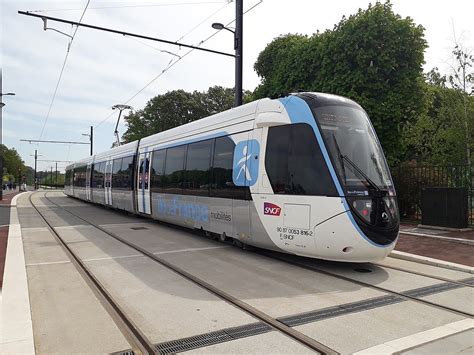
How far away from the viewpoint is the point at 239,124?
363 inches

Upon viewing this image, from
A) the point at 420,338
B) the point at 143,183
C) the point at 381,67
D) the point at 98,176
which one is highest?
the point at 381,67

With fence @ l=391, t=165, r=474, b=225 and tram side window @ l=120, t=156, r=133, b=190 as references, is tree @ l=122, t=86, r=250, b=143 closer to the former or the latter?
tram side window @ l=120, t=156, r=133, b=190

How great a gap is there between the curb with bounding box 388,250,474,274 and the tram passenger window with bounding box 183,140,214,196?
4777 mm

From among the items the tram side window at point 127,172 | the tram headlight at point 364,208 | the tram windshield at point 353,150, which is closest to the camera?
the tram headlight at point 364,208

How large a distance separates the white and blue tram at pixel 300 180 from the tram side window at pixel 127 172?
724cm

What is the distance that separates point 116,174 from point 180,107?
33287mm

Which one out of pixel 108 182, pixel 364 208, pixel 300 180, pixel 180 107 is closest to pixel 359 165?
pixel 364 208

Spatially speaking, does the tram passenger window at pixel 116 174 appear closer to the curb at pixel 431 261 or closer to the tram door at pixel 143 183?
the tram door at pixel 143 183

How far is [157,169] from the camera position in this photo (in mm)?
14242

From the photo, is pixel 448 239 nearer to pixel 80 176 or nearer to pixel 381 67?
pixel 381 67

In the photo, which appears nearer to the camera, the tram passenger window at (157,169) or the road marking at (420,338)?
the road marking at (420,338)

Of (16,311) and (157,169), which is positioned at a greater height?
(157,169)

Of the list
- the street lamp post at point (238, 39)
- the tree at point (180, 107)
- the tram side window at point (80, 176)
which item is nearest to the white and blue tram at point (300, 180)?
the street lamp post at point (238, 39)

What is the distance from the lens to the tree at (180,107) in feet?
168
